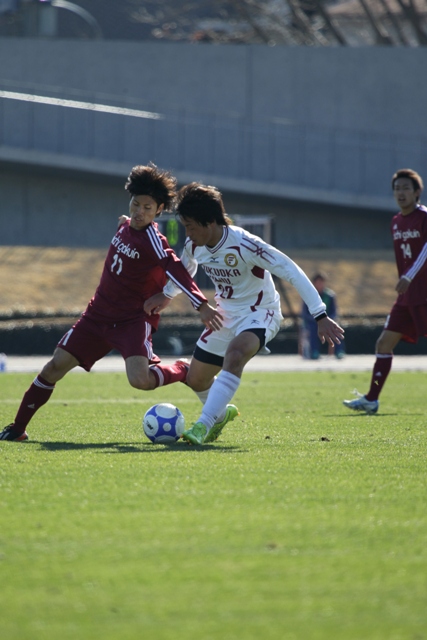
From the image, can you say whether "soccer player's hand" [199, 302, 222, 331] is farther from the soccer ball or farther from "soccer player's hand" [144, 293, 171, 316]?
the soccer ball

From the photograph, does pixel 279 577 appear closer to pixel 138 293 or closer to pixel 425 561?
pixel 425 561

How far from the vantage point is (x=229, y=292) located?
7.37m

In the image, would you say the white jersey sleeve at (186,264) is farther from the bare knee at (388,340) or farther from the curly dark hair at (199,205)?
the bare knee at (388,340)

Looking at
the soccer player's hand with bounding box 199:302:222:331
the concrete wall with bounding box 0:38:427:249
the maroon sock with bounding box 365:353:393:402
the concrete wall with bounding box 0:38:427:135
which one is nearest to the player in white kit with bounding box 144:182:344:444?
the soccer player's hand with bounding box 199:302:222:331

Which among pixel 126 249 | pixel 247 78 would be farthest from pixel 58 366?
pixel 247 78

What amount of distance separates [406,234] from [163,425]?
3.87 metres

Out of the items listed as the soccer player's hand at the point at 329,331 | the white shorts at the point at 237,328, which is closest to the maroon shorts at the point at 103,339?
the white shorts at the point at 237,328

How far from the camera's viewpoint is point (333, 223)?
132 ft

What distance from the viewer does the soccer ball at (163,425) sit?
736 centimetres

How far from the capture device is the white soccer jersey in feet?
23.0

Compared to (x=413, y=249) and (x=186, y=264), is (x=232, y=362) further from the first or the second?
(x=413, y=249)

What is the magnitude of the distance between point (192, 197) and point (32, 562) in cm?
371

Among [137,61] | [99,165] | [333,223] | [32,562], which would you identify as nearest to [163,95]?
[137,61]

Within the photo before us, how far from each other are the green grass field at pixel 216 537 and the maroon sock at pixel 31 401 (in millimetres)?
266
